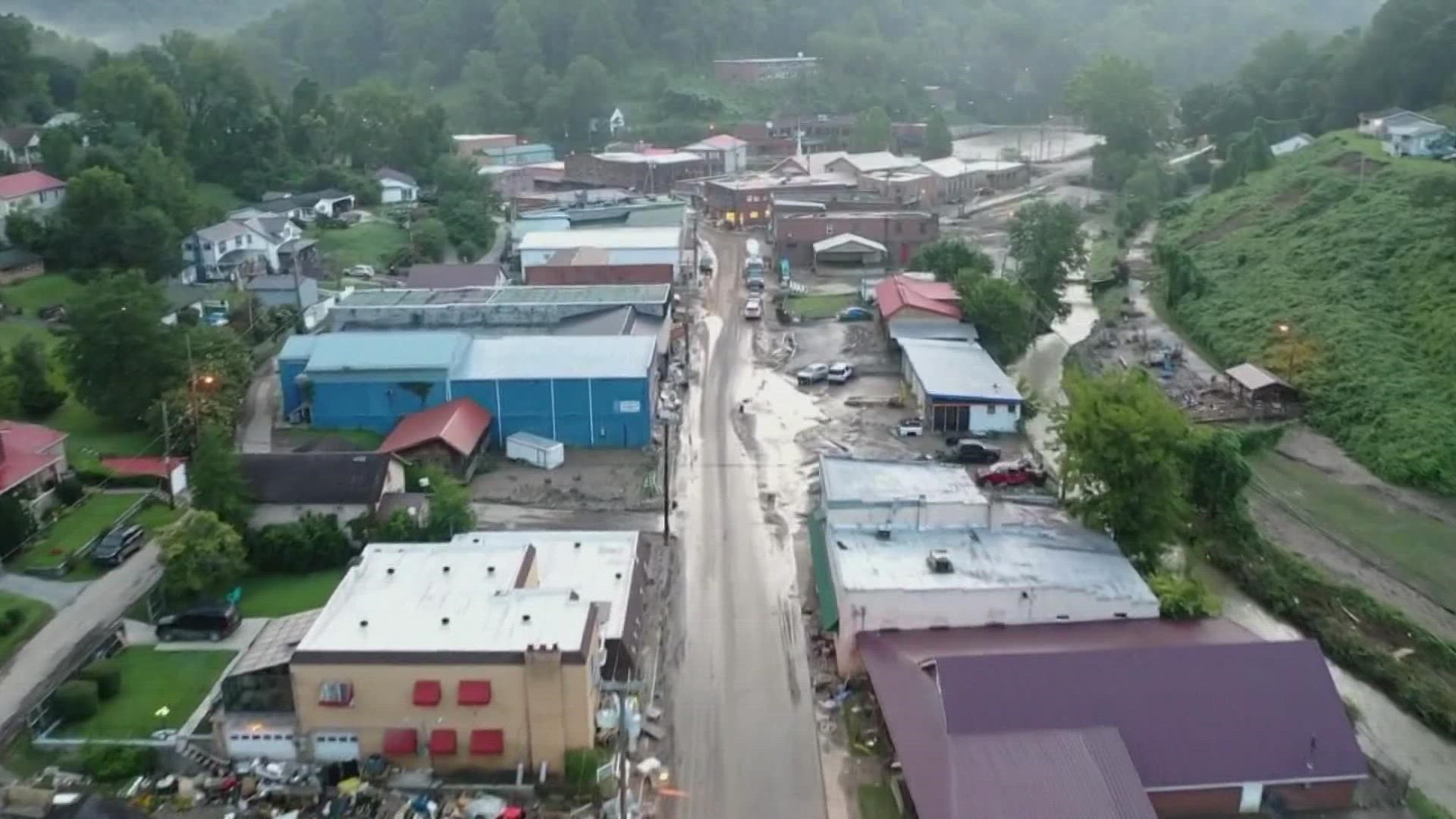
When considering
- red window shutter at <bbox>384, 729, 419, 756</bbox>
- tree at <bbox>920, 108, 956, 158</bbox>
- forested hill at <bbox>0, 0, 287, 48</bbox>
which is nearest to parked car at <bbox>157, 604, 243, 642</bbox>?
red window shutter at <bbox>384, 729, 419, 756</bbox>

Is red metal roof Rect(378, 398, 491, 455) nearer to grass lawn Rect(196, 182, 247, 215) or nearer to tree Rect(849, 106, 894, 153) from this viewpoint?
grass lawn Rect(196, 182, 247, 215)

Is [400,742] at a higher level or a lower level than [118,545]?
lower

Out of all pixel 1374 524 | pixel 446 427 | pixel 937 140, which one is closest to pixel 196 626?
pixel 446 427

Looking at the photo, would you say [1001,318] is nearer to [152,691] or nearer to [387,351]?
[387,351]

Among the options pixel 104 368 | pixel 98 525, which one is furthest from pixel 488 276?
pixel 98 525

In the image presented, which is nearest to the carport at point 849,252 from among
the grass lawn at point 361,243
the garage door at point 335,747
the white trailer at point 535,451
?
the grass lawn at point 361,243

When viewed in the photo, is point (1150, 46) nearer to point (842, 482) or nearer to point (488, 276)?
point (488, 276)
